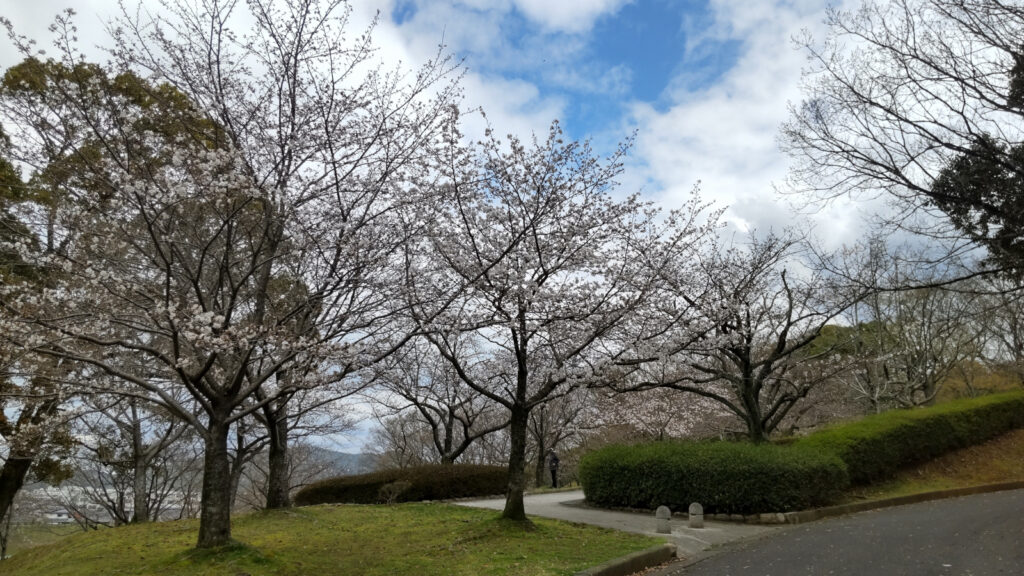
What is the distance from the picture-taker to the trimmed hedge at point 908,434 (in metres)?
12.1

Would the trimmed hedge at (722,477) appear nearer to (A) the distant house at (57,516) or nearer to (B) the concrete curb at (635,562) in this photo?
(B) the concrete curb at (635,562)

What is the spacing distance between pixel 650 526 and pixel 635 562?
10.3 feet

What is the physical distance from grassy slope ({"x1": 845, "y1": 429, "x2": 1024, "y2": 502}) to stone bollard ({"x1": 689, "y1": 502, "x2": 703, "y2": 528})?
12.6 ft

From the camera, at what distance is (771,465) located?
10.3 meters

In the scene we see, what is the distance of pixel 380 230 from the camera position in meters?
7.33

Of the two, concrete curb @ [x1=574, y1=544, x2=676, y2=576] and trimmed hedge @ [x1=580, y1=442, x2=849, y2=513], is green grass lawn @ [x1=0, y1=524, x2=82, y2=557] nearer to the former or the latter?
trimmed hedge @ [x1=580, y1=442, x2=849, y2=513]

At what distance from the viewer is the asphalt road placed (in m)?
6.18

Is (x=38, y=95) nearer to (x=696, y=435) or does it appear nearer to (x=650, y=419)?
(x=650, y=419)

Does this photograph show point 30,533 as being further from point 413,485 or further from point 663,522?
point 663,522

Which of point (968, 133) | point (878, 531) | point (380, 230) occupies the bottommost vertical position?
point (878, 531)

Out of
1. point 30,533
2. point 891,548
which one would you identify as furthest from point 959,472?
point 30,533

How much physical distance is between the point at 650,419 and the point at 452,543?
16.1 meters

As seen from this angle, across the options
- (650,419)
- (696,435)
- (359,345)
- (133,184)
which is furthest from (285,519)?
(696,435)

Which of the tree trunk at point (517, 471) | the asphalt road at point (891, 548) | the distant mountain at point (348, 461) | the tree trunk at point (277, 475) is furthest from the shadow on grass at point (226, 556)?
the distant mountain at point (348, 461)
